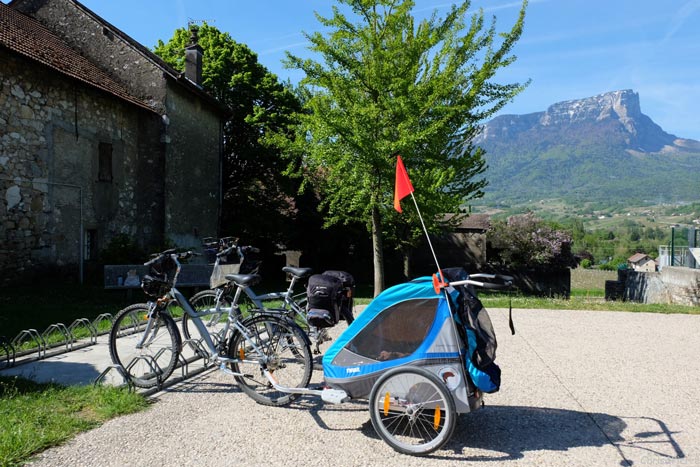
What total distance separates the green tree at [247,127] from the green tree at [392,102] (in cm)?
874

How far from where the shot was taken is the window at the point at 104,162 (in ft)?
55.3

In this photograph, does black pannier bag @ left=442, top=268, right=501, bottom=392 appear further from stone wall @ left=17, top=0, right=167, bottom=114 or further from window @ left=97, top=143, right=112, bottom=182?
stone wall @ left=17, top=0, right=167, bottom=114

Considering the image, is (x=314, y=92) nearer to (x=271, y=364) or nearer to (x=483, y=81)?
(x=483, y=81)

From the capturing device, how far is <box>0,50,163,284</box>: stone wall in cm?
1359

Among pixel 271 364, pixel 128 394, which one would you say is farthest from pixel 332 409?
pixel 128 394

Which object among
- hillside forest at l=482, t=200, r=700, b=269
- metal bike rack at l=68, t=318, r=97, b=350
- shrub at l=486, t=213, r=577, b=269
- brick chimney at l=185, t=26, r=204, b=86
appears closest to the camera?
metal bike rack at l=68, t=318, r=97, b=350

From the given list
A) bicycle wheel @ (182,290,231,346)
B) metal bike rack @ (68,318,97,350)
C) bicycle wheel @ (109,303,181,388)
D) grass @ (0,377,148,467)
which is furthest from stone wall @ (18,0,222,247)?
grass @ (0,377,148,467)

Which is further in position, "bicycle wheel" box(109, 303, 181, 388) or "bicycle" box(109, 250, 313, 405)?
"bicycle wheel" box(109, 303, 181, 388)

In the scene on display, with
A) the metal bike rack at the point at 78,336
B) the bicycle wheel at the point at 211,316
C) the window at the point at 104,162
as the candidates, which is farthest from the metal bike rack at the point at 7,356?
the window at the point at 104,162

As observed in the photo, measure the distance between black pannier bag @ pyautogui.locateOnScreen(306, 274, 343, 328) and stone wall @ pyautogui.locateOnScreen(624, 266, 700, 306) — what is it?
16.0 m

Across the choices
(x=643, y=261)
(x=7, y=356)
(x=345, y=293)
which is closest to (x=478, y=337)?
(x=345, y=293)

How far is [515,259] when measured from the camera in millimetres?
29297

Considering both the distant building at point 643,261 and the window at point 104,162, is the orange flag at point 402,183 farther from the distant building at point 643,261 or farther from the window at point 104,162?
the distant building at point 643,261

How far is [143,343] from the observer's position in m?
5.64
